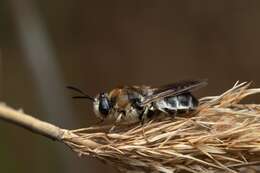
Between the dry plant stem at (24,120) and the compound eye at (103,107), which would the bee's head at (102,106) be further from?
the dry plant stem at (24,120)

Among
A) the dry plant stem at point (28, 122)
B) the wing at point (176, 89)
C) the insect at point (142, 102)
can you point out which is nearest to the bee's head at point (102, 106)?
the insect at point (142, 102)

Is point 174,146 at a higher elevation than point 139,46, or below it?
below

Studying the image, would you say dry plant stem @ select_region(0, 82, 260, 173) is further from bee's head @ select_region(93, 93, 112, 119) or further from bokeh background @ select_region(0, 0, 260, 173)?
bokeh background @ select_region(0, 0, 260, 173)

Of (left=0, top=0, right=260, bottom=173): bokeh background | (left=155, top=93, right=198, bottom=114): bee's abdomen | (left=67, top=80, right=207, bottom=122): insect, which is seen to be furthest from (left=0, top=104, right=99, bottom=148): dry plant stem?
(left=0, top=0, right=260, bottom=173): bokeh background

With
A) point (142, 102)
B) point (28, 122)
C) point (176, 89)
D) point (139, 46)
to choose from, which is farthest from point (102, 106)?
point (139, 46)

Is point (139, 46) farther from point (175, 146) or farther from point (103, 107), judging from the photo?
point (175, 146)
